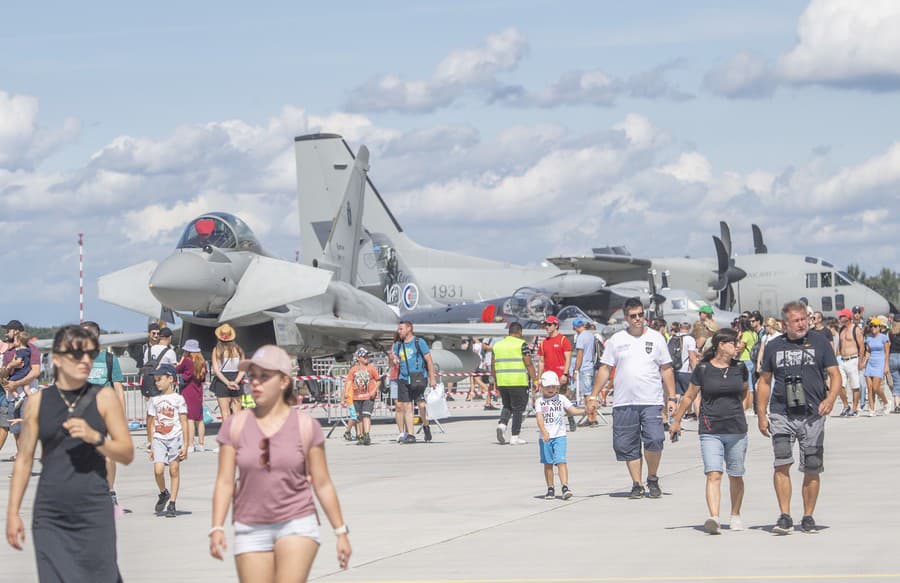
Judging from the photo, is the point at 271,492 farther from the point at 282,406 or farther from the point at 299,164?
the point at 299,164

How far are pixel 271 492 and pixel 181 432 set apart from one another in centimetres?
605

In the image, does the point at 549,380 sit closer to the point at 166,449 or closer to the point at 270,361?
the point at 166,449

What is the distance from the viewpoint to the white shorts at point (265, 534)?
18.6ft

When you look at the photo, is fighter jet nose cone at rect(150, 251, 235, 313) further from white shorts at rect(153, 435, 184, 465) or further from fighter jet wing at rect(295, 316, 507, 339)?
white shorts at rect(153, 435, 184, 465)

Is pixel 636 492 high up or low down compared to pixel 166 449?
down

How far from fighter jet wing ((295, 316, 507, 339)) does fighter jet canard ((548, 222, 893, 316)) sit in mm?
17466

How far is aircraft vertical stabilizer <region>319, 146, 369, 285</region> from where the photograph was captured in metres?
27.4

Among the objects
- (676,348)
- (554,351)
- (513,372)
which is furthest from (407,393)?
(676,348)

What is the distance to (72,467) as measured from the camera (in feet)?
19.4

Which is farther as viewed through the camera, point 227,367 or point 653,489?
point 227,367

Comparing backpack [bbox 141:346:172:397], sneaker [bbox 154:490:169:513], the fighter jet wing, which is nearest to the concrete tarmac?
sneaker [bbox 154:490:169:513]

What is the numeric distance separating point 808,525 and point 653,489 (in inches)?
97.9

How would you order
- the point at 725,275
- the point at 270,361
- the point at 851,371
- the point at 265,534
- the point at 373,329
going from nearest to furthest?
the point at 265,534
the point at 270,361
the point at 851,371
the point at 373,329
the point at 725,275

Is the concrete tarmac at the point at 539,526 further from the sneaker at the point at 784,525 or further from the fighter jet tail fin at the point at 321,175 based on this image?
the fighter jet tail fin at the point at 321,175
